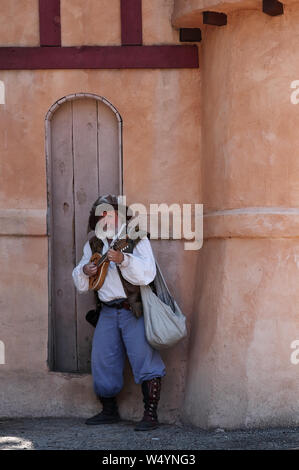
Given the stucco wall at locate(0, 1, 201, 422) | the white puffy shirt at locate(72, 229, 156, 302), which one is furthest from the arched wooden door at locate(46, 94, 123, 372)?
the white puffy shirt at locate(72, 229, 156, 302)

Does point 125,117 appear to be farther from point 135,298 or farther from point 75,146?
point 135,298

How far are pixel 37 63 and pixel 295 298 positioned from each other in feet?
9.02

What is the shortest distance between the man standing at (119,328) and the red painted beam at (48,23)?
4.56ft

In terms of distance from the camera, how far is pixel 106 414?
251 inches

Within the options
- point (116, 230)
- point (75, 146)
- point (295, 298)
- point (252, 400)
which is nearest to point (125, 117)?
point (75, 146)

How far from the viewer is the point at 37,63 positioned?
6.68 metres

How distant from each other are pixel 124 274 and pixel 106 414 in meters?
1.12

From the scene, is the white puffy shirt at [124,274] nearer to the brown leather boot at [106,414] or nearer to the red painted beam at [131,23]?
the brown leather boot at [106,414]

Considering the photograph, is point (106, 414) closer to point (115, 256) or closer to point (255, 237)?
point (115, 256)

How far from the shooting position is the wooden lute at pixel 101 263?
6066 millimetres

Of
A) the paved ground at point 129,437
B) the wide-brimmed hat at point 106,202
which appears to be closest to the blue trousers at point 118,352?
the paved ground at point 129,437

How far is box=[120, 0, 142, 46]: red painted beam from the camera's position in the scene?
21.9 feet

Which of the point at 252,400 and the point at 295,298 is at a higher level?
the point at 295,298
